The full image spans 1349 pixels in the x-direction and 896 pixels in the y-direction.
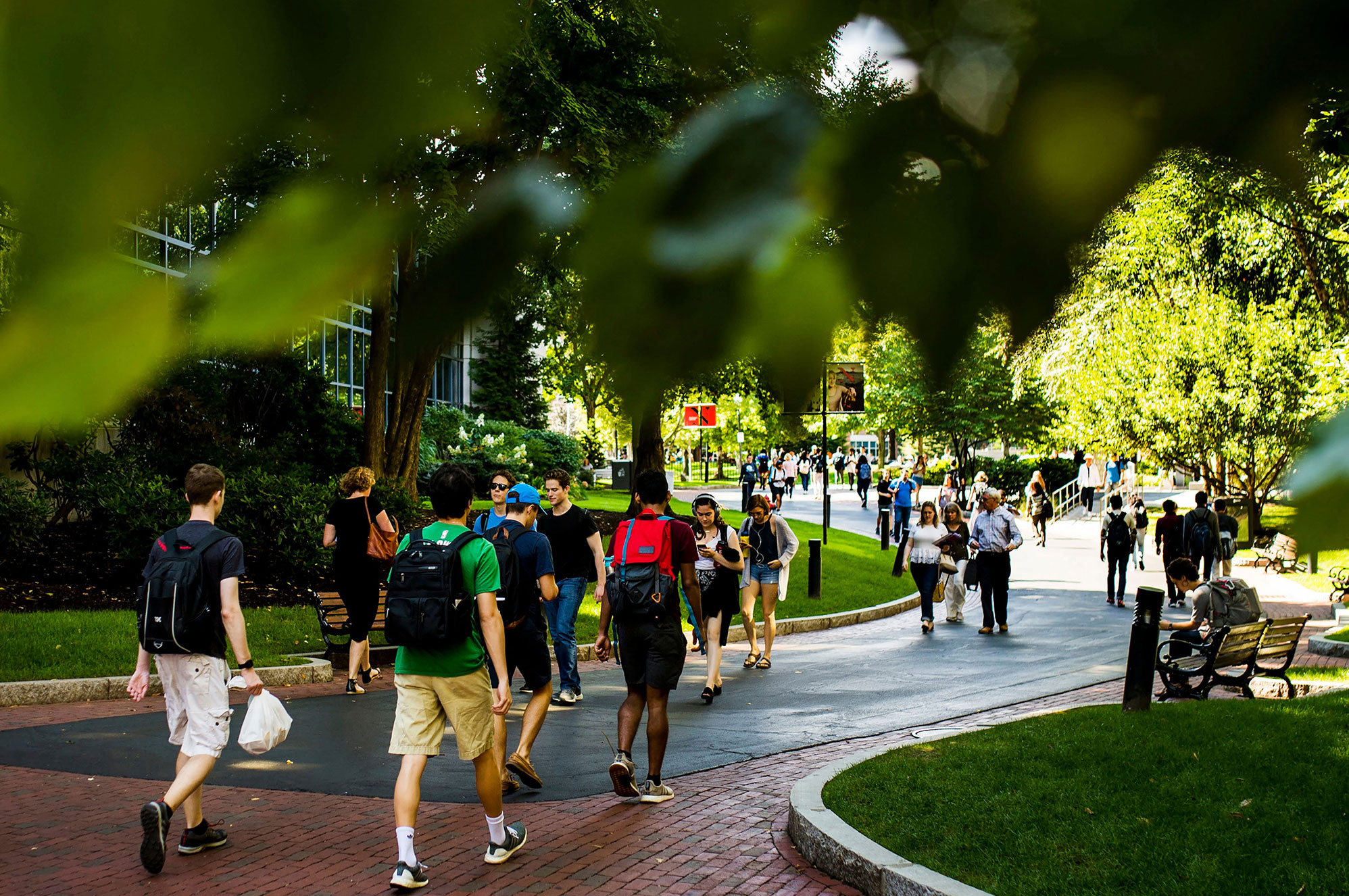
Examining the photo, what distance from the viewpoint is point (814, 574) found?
13.5 metres

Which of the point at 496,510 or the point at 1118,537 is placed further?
the point at 1118,537

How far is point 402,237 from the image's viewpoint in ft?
2.71

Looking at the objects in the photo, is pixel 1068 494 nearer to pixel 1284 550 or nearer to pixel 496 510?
pixel 496 510

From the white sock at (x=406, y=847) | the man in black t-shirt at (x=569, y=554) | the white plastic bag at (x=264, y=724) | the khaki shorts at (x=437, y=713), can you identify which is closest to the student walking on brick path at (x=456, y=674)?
the khaki shorts at (x=437, y=713)

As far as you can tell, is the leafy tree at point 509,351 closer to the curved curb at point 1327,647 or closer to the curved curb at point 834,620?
the curved curb at point 834,620

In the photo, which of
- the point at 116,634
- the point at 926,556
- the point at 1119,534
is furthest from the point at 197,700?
the point at 1119,534

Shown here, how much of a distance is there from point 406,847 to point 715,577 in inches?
175

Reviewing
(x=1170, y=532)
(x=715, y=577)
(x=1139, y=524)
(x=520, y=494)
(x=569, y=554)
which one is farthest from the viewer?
(x=1139, y=524)

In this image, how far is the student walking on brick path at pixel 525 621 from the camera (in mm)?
5551

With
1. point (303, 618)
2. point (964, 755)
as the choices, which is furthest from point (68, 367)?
point (303, 618)

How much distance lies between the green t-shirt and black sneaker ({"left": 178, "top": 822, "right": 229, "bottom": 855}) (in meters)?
1.07

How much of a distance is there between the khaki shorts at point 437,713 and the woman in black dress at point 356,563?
2899 mm

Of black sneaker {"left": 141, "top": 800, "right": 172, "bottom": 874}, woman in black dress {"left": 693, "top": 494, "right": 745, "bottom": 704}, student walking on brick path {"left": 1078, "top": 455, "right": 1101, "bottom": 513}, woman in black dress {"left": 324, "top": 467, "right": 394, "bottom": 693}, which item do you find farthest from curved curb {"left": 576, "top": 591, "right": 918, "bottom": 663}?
student walking on brick path {"left": 1078, "top": 455, "right": 1101, "bottom": 513}

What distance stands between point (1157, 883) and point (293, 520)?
368 inches
